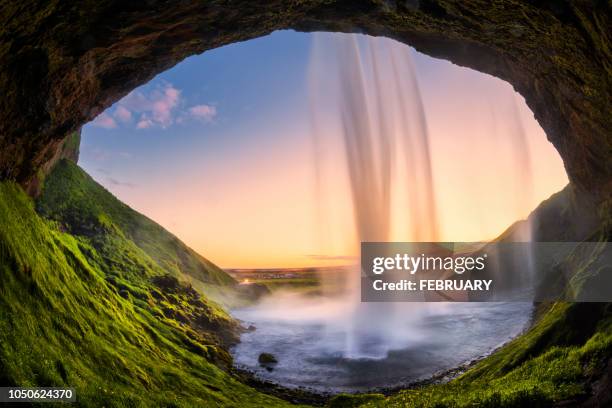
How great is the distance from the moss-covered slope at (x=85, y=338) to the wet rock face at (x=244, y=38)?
565cm

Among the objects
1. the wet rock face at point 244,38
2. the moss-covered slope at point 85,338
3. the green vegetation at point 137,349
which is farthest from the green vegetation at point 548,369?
the moss-covered slope at point 85,338

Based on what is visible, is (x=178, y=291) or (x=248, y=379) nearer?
(x=248, y=379)

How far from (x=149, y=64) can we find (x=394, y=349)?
147 feet

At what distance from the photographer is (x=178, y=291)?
60094 millimetres

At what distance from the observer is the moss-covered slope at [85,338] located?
52.1 ft

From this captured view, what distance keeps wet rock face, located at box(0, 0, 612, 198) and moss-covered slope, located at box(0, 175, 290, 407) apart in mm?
5649

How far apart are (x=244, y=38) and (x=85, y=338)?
2163cm

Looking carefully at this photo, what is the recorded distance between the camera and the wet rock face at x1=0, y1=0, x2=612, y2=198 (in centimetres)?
1606

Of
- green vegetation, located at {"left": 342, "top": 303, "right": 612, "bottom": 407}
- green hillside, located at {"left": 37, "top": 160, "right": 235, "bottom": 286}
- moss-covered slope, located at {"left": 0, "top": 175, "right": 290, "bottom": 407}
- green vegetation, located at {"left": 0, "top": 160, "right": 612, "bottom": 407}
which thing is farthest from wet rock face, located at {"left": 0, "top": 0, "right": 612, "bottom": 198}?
green hillside, located at {"left": 37, "top": 160, "right": 235, "bottom": 286}

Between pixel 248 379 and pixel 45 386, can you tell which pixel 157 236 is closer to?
pixel 248 379

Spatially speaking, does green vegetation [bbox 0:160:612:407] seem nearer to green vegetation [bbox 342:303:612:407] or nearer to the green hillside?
green vegetation [bbox 342:303:612:407]

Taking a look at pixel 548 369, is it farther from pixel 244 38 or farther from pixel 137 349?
pixel 137 349

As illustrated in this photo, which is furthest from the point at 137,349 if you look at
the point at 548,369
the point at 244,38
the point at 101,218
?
the point at 101,218

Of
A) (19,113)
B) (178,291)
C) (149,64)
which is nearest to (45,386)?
(19,113)
